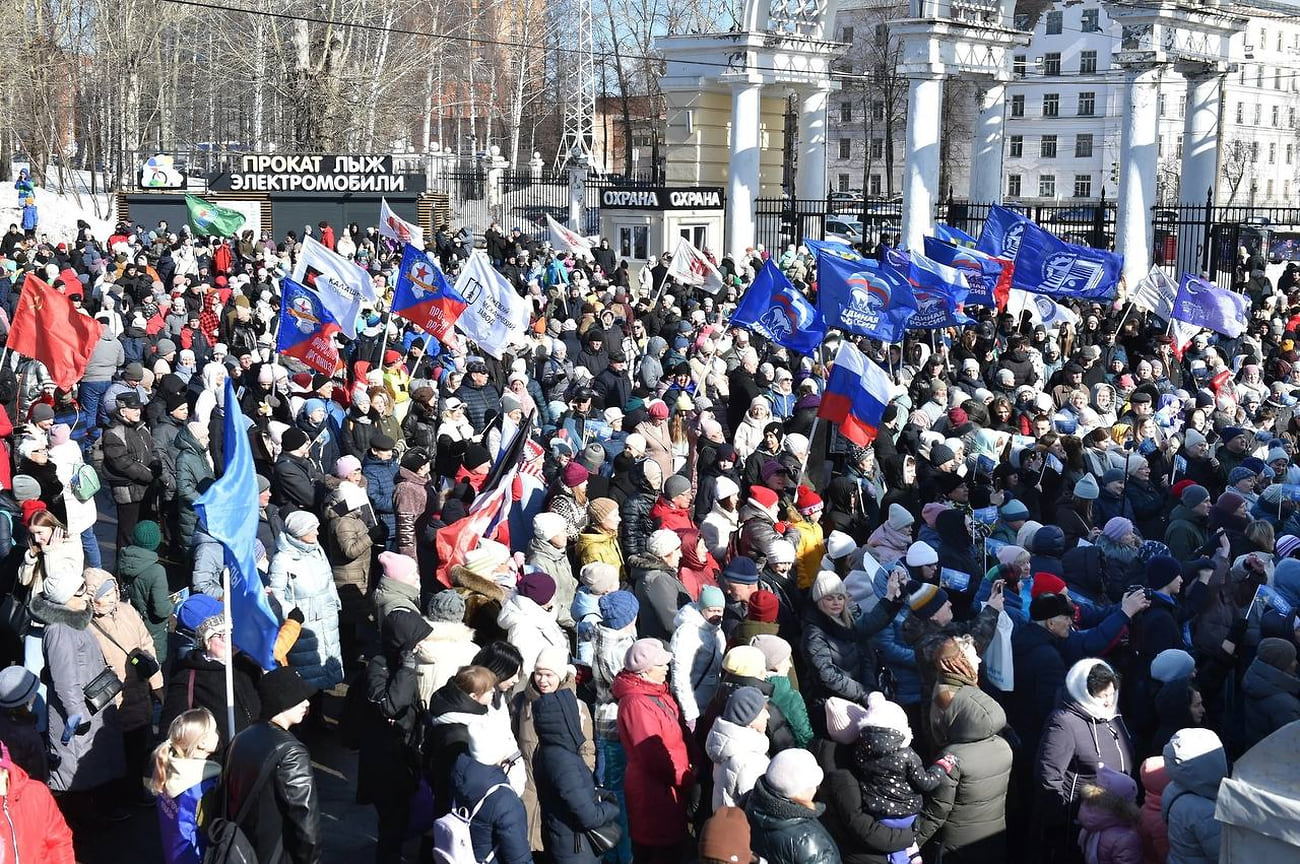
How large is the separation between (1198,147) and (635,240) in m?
11.1

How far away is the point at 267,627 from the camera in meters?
6.70

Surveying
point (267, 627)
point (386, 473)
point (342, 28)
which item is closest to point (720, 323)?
point (386, 473)

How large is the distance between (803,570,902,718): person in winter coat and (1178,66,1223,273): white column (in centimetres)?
2400

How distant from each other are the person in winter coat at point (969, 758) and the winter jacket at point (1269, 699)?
1113 mm

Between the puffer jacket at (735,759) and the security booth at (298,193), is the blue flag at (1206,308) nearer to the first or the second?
the puffer jacket at (735,759)

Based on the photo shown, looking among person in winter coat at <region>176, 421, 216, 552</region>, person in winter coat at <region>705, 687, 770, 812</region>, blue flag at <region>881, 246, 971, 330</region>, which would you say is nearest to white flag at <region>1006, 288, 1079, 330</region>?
blue flag at <region>881, 246, 971, 330</region>

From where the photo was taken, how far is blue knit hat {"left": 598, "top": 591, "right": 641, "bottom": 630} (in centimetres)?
692

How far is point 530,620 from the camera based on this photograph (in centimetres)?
707

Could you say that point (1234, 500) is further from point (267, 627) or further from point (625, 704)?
point (267, 627)

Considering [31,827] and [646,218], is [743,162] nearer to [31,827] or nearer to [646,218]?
[646,218]

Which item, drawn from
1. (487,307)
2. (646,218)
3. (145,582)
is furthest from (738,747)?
(646,218)

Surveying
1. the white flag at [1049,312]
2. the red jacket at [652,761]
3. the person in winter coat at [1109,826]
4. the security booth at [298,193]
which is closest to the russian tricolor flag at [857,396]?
the red jacket at [652,761]

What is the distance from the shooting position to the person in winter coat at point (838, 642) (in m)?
7.18

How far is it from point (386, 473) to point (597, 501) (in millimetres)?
2232
